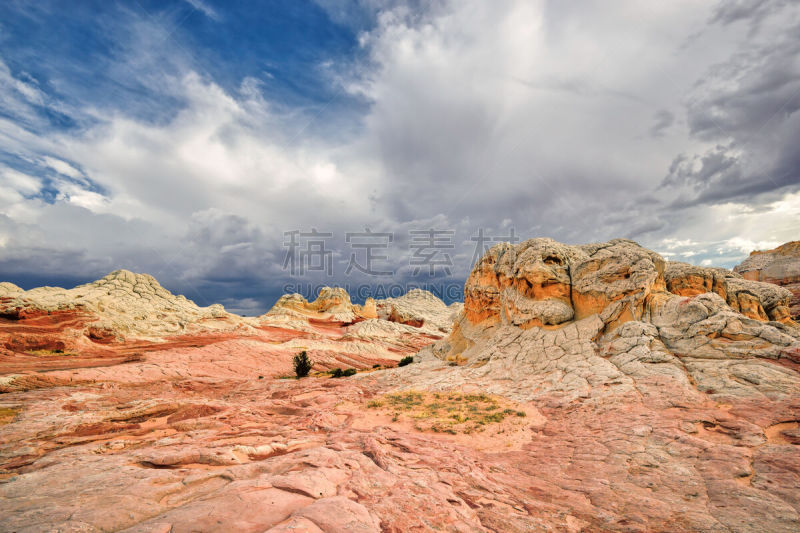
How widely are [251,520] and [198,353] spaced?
3559 cm

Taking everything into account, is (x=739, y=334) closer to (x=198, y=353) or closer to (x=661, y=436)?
(x=661, y=436)

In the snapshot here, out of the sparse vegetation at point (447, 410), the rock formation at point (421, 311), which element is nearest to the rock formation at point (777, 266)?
the rock formation at point (421, 311)

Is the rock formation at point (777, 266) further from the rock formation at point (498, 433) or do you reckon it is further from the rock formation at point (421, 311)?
the rock formation at point (421, 311)

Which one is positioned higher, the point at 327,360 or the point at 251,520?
the point at 251,520

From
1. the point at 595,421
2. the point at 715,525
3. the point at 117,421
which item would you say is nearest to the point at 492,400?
the point at 595,421

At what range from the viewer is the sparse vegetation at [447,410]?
13.2m

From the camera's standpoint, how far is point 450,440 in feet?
37.9

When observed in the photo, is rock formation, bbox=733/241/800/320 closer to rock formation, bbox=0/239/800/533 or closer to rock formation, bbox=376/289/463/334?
rock formation, bbox=0/239/800/533

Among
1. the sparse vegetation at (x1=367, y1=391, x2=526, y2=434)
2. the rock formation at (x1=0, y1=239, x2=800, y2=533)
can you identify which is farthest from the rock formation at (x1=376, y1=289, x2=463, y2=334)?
the sparse vegetation at (x1=367, y1=391, x2=526, y2=434)

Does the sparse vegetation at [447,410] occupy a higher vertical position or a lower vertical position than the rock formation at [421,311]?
lower

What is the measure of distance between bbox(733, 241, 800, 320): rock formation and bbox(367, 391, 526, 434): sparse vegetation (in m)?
82.2

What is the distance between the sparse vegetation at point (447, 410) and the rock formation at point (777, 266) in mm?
82181

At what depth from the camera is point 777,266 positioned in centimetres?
6806

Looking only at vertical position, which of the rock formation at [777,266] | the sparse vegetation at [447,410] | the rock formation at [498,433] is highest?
the rock formation at [777,266]
